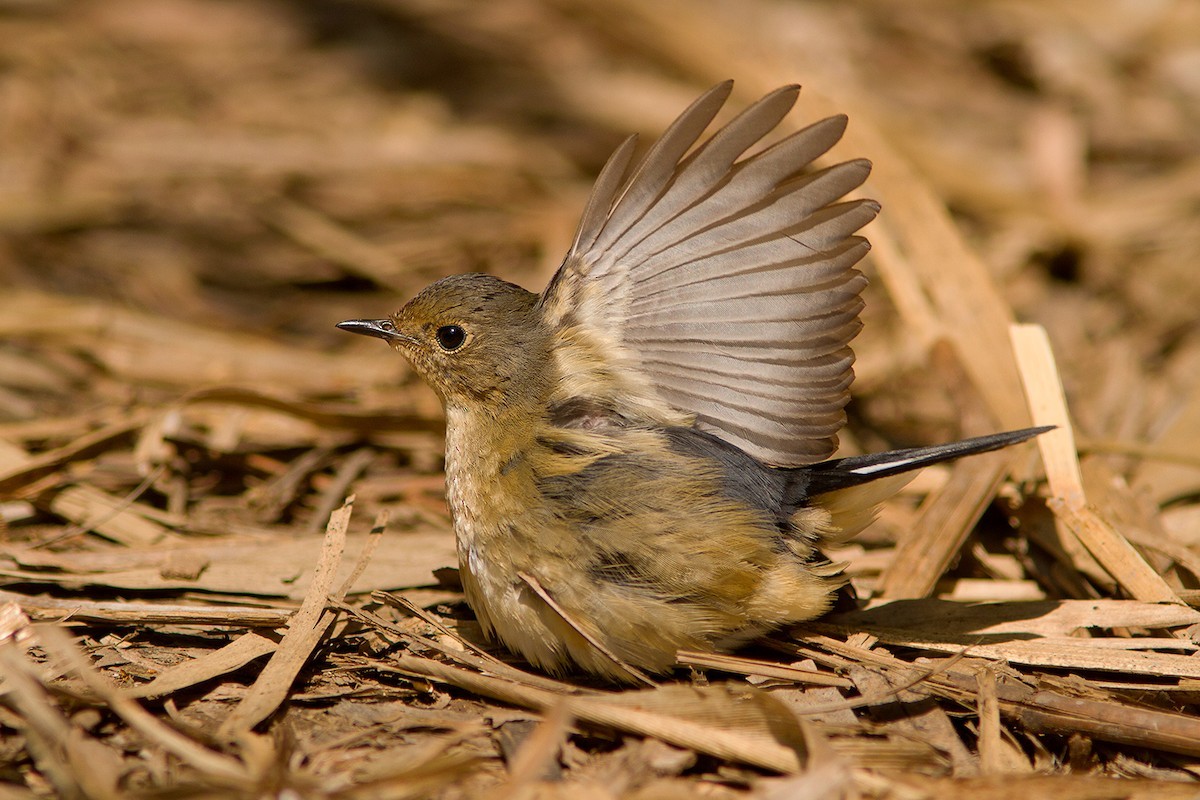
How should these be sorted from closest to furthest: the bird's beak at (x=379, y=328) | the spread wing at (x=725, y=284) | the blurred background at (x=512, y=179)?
1. the spread wing at (x=725, y=284)
2. the bird's beak at (x=379, y=328)
3. the blurred background at (x=512, y=179)

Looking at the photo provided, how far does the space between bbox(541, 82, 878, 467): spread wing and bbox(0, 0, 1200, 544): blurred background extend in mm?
1571

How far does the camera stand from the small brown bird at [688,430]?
10.5 feet

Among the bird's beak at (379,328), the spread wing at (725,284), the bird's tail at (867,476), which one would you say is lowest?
the bird's tail at (867,476)

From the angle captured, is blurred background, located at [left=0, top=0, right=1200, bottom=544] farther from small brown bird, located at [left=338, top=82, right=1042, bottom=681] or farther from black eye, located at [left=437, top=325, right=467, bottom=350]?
small brown bird, located at [left=338, top=82, right=1042, bottom=681]

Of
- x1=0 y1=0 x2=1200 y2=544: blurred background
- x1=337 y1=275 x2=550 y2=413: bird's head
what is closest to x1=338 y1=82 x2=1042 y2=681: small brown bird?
x1=337 y1=275 x2=550 y2=413: bird's head

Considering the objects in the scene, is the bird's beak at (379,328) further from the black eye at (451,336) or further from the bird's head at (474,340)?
the black eye at (451,336)

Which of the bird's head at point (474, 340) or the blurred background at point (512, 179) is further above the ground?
the blurred background at point (512, 179)

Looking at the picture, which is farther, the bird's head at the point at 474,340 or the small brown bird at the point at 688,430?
the bird's head at the point at 474,340

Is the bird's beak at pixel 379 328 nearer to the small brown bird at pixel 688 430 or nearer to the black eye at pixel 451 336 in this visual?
the black eye at pixel 451 336

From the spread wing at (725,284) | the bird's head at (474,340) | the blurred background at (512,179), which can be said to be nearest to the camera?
the spread wing at (725,284)

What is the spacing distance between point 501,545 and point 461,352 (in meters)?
0.78

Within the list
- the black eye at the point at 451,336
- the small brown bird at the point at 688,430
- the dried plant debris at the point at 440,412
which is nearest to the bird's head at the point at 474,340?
the black eye at the point at 451,336

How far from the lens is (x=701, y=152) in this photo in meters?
3.20

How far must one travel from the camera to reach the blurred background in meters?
5.20
